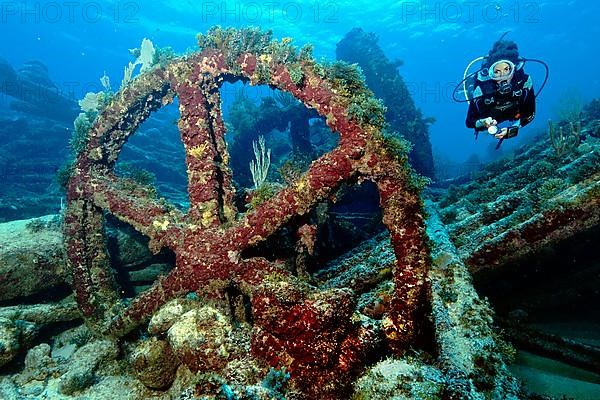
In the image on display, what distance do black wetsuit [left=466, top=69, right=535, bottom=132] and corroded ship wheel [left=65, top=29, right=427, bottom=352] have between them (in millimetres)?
1534

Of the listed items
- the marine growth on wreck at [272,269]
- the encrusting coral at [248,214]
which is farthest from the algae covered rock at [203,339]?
the encrusting coral at [248,214]

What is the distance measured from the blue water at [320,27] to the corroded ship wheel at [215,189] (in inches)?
1276

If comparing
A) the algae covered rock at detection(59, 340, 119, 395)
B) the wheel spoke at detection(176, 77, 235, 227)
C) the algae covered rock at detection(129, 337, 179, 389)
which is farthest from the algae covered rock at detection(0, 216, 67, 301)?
the wheel spoke at detection(176, 77, 235, 227)

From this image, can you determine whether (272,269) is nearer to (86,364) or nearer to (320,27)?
(86,364)

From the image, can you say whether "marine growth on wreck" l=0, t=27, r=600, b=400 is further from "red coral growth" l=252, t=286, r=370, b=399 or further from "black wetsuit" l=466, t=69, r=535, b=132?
"black wetsuit" l=466, t=69, r=535, b=132

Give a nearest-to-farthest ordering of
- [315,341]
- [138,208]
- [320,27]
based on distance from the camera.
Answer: [315,341], [138,208], [320,27]

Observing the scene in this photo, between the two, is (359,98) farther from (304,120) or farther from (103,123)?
(304,120)

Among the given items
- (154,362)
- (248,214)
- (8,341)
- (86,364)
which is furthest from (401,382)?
(8,341)

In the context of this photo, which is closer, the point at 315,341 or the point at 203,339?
the point at 315,341

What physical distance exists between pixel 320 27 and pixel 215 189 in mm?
51107

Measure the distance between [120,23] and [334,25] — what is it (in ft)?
113

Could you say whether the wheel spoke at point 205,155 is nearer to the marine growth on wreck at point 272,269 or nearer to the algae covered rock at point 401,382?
the marine growth on wreck at point 272,269

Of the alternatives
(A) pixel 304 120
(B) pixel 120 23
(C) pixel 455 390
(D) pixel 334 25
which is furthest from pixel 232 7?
(C) pixel 455 390

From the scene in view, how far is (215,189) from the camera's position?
375 centimetres
